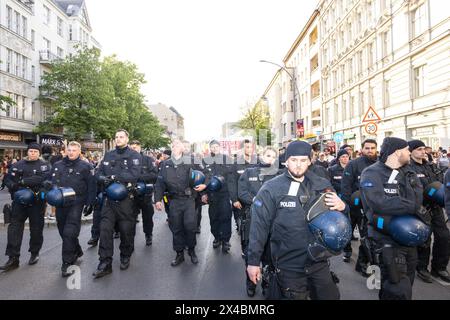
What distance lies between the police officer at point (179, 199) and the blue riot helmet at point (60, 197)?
133 cm

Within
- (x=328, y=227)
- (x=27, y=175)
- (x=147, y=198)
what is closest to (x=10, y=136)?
(x=147, y=198)

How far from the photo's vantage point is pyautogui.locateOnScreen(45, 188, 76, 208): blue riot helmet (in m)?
5.56

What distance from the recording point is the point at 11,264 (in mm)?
5832

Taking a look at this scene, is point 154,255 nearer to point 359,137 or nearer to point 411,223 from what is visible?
point 411,223

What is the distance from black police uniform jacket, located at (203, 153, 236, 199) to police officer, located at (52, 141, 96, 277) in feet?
6.96

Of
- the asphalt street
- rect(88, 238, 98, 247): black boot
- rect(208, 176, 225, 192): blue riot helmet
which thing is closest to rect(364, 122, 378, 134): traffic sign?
the asphalt street

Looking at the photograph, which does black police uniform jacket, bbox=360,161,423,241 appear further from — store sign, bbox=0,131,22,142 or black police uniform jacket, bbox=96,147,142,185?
store sign, bbox=0,131,22,142

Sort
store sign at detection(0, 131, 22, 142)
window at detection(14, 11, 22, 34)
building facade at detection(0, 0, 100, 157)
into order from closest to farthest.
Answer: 1. store sign at detection(0, 131, 22, 142)
2. building facade at detection(0, 0, 100, 157)
3. window at detection(14, 11, 22, 34)

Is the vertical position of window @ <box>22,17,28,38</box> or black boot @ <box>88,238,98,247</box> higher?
window @ <box>22,17,28,38</box>

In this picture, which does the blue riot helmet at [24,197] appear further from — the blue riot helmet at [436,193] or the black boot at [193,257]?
the blue riot helmet at [436,193]

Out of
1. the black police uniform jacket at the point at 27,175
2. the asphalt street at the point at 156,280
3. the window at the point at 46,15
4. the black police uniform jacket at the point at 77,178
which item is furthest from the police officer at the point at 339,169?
the window at the point at 46,15
